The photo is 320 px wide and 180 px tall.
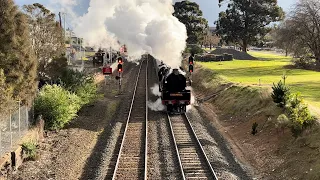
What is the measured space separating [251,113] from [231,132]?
8.53 feet

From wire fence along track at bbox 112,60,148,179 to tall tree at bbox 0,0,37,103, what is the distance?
5.69 m

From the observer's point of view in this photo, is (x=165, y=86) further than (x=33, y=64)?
Yes

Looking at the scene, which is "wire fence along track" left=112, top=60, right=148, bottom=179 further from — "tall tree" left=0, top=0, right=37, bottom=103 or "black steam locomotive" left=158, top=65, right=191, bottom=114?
"tall tree" left=0, top=0, right=37, bottom=103

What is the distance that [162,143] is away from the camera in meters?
18.9

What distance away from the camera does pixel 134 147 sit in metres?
18.2

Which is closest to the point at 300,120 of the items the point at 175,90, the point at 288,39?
the point at 175,90

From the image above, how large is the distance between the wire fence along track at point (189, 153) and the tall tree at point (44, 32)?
21.2 metres

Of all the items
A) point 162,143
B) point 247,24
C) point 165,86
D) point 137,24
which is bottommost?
point 162,143

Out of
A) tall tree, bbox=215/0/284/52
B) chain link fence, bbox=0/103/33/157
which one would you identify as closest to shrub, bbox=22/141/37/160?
chain link fence, bbox=0/103/33/157

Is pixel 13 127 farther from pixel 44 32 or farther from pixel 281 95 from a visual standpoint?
pixel 44 32

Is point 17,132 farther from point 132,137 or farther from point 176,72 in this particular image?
point 176,72

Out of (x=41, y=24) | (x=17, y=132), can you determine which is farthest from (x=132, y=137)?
(x=41, y=24)

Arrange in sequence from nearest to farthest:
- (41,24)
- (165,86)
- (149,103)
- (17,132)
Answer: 1. (17,132)
2. (165,86)
3. (149,103)
4. (41,24)

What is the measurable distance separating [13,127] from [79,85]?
10.4 m
